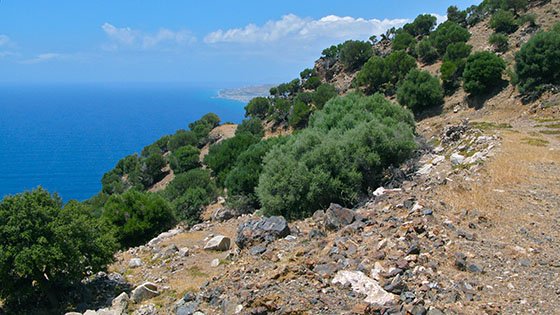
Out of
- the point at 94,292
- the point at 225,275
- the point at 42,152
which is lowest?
the point at 42,152

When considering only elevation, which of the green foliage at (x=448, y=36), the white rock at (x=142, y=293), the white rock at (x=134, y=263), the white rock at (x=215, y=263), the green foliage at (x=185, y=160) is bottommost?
the green foliage at (x=185, y=160)

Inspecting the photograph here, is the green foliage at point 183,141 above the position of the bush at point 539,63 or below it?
below

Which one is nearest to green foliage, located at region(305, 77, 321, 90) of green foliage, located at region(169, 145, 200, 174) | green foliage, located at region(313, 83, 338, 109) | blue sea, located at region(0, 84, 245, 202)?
green foliage, located at region(313, 83, 338, 109)

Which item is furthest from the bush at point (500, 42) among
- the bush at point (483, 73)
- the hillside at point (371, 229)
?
the hillside at point (371, 229)

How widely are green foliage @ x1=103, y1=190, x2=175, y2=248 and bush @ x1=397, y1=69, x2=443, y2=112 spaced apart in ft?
98.8

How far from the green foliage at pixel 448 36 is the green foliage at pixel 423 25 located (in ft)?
41.8

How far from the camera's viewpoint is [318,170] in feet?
55.5

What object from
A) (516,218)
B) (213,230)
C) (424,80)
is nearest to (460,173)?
(516,218)

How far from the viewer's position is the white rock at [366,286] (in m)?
6.92

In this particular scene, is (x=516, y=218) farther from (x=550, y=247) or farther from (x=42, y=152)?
(x=42, y=152)

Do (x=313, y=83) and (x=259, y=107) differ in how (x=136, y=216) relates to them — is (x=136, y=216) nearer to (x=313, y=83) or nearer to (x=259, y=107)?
(x=313, y=83)

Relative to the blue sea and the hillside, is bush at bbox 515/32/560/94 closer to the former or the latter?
the hillside

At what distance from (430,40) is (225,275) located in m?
55.9

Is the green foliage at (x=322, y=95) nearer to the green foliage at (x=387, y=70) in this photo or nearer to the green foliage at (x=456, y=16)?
the green foliage at (x=387, y=70)
